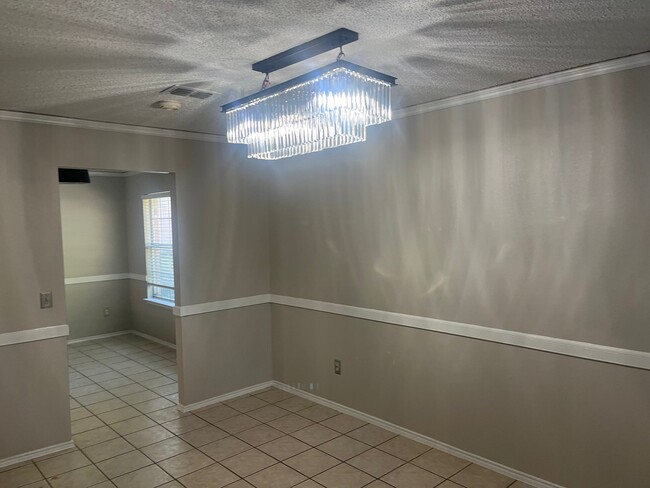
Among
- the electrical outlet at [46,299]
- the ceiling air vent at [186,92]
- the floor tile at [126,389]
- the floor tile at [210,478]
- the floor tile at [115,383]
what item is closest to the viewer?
the ceiling air vent at [186,92]

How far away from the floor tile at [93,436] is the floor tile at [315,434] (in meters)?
1.41

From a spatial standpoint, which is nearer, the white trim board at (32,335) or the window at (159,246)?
the white trim board at (32,335)

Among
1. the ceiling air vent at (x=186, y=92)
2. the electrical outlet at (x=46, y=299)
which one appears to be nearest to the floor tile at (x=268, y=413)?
the electrical outlet at (x=46, y=299)

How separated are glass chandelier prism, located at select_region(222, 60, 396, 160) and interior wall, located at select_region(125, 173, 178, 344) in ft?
12.5

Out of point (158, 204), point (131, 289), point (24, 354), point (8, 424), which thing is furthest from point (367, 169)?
point (131, 289)

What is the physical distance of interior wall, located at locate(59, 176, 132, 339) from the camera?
6164 millimetres

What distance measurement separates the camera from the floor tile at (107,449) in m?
3.24

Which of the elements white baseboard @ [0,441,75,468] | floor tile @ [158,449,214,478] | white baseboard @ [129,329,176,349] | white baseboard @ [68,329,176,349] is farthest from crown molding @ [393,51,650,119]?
white baseboard @ [68,329,176,349]

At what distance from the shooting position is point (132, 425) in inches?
147

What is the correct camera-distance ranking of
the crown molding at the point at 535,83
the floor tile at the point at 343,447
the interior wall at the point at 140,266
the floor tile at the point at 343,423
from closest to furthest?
1. the crown molding at the point at 535,83
2. the floor tile at the point at 343,447
3. the floor tile at the point at 343,423
4. the interior wall at the point at 140,266

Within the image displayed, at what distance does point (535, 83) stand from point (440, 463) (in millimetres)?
2399

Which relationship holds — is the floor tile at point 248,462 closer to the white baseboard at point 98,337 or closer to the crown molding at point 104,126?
the crown molding at point 104,126

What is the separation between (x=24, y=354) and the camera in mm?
3217

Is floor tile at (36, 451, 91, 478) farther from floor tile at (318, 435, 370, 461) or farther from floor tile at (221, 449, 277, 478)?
floor tile at (318, 435, 370, 461)
